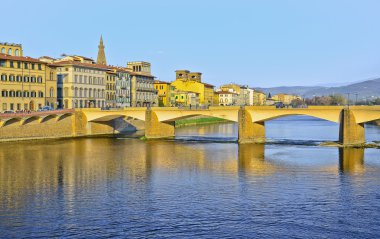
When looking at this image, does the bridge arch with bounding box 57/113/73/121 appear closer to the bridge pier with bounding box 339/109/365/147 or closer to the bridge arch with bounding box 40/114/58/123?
the bridge arch with bounding box 40/114/58/123

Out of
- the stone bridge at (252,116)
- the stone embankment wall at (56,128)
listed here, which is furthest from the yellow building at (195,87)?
the stone bridge at (252,116)

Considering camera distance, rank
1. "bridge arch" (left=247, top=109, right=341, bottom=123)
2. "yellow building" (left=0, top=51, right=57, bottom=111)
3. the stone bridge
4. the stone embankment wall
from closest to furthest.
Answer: the stone bridge, "bridge arch" (left=247, top=109, right=341, bottom=123), the stone embankment wall, "yellow building" (left=0, top=51, right=57, bottom=111)

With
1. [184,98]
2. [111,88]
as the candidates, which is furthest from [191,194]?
[184,98]

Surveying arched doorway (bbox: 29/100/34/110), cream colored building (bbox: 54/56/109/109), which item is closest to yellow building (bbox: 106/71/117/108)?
cream colored building (bbox: 54/56/109/109)

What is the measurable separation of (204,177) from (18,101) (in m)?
53.1

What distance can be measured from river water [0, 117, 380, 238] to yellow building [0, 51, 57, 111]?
25.8m

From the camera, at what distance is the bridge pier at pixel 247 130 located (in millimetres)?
71062

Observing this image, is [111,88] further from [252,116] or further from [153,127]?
[252,116]

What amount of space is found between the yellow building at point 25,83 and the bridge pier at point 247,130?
38876 mm

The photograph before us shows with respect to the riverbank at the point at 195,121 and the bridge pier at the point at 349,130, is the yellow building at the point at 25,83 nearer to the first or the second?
the riverbank at the point at 195,121

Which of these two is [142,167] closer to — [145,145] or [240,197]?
[240,197]

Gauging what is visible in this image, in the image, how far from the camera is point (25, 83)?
277 feet

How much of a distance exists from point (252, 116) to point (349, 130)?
14623 mm

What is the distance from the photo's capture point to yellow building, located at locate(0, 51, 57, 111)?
265 ft
